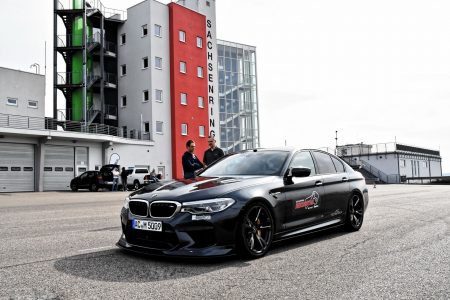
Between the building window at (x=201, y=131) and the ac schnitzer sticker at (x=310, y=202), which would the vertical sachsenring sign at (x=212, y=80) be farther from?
the ac schnitzer sticker at (x=310, y=202)

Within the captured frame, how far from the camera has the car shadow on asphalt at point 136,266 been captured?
14.1 feet

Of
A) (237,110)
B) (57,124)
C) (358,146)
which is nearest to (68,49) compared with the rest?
(57,124)

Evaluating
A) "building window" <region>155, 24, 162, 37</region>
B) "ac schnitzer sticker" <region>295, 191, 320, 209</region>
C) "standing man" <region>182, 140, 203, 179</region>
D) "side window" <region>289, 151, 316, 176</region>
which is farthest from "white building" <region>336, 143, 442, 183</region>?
"ac schnitzer sticker" <region>295, 191, 320, 209</region>

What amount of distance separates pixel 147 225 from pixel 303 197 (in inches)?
90.4

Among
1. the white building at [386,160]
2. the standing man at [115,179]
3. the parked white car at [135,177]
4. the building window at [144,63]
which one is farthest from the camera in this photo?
the white building at [386,160]

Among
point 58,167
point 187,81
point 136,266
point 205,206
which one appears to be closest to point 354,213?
point 205,206

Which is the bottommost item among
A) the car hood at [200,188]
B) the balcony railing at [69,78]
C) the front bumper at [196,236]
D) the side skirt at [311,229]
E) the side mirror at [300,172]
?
the side skirt at [311,229]

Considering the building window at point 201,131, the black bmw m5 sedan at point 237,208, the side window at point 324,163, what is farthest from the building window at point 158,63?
the black bmw m5 sedan at point 237,208

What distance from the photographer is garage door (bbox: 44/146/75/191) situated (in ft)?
109

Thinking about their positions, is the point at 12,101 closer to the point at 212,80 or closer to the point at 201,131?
the point at 201,131

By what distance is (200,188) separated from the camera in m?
5.07

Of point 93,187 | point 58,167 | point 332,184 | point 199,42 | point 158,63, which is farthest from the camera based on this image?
point 199,42

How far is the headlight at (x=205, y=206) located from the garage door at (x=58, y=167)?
31174 millimetres

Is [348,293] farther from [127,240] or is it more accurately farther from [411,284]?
[127,240]
